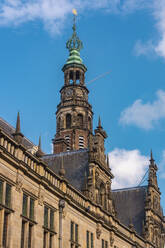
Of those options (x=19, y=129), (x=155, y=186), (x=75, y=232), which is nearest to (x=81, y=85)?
(x=155, y=186)

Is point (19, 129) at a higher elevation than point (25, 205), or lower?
higher

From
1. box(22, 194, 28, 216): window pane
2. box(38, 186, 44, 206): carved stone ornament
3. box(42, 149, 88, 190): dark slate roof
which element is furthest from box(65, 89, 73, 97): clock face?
box(22, 194, 28, 216): window pane

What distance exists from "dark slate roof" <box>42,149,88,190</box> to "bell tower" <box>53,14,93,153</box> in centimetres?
2382

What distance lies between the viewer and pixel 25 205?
3294 cm

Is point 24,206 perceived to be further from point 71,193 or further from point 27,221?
point 71,193

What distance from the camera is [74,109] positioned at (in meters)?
83.0

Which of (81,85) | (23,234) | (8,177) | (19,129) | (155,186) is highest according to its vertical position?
(81,85)

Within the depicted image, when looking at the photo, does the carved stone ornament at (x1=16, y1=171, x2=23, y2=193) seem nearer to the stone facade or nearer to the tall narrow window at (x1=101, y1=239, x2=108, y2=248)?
the stone facade

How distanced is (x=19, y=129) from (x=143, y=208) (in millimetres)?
42699

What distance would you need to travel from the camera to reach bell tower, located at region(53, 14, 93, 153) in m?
81.2

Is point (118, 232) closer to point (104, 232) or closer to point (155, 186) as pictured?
point (104, 232)

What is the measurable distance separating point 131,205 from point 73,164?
22.3 metres

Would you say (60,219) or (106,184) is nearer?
(60,219)

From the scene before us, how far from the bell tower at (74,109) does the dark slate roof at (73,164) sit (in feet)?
78.1
